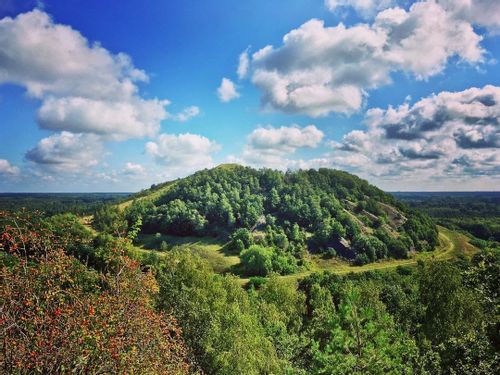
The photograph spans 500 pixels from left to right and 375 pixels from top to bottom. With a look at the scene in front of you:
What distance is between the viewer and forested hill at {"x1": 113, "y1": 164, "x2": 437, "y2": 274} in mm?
137500

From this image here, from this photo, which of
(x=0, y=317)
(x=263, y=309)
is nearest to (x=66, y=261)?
(x=0, y=317)

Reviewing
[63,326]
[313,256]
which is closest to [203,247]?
[313,256]

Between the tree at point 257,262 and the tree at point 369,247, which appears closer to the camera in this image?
the tree at point 257,262

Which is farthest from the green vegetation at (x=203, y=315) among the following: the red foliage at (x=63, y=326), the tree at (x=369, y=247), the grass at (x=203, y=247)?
the tree at (x=369, y=247)

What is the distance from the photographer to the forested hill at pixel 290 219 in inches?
5413

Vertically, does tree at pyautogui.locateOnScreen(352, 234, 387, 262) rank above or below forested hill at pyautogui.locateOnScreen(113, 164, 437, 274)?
below

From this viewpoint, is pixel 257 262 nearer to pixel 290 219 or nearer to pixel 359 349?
pixel 290 219

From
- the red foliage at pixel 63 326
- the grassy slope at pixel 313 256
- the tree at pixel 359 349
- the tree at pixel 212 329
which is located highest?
the red foliage at pixel 63 326

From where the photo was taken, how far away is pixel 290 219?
532 ft

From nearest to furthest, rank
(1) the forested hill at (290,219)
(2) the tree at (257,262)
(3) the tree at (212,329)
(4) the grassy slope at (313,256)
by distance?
1. (3) the tree at (212,329)
2. (2) the tree at (257,262)
3. (4) the grassy slope at (313,256)
4. (1) the forested hill at (290,219)

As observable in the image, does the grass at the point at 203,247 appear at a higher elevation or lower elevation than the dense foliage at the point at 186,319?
lower

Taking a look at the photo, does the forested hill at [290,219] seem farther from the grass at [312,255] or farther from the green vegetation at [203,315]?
the green vegetation at [203,315]

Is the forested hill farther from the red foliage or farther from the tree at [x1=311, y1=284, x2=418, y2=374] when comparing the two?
the red foliage

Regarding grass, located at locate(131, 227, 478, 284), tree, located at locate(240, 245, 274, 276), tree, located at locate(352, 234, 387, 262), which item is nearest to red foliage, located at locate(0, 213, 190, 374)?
tree, located at locate(240, 245, 274, 276)
